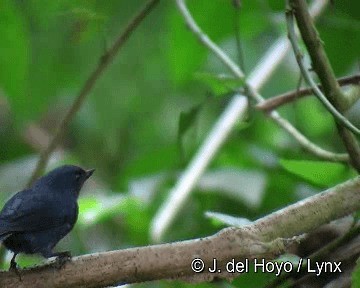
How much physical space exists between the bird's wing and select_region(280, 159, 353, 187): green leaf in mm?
614

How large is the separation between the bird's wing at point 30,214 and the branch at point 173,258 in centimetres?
36

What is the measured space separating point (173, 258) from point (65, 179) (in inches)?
34.8

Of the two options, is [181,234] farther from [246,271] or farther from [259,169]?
[246,271]

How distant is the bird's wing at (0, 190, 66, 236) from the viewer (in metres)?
2.35

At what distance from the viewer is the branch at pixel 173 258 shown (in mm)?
1886

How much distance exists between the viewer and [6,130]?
4.32 m

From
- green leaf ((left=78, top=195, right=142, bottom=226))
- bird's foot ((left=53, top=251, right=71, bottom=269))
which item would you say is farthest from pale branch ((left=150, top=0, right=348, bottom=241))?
bird's foot ((left=53, top=251, right=71, bottom=269))

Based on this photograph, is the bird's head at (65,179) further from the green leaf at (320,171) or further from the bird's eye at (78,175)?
the green leaf at (320,171)

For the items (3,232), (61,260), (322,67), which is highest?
(322,67)

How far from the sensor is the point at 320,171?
2.41 metres

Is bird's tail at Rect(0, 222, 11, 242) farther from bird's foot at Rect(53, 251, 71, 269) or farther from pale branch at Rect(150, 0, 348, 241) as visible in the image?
pale branch at Rect(150, 0, 348, 241)

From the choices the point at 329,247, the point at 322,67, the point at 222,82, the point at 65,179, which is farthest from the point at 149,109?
the point at 329,247

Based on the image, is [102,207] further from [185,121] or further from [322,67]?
[322,67]

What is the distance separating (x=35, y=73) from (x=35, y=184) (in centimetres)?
92
